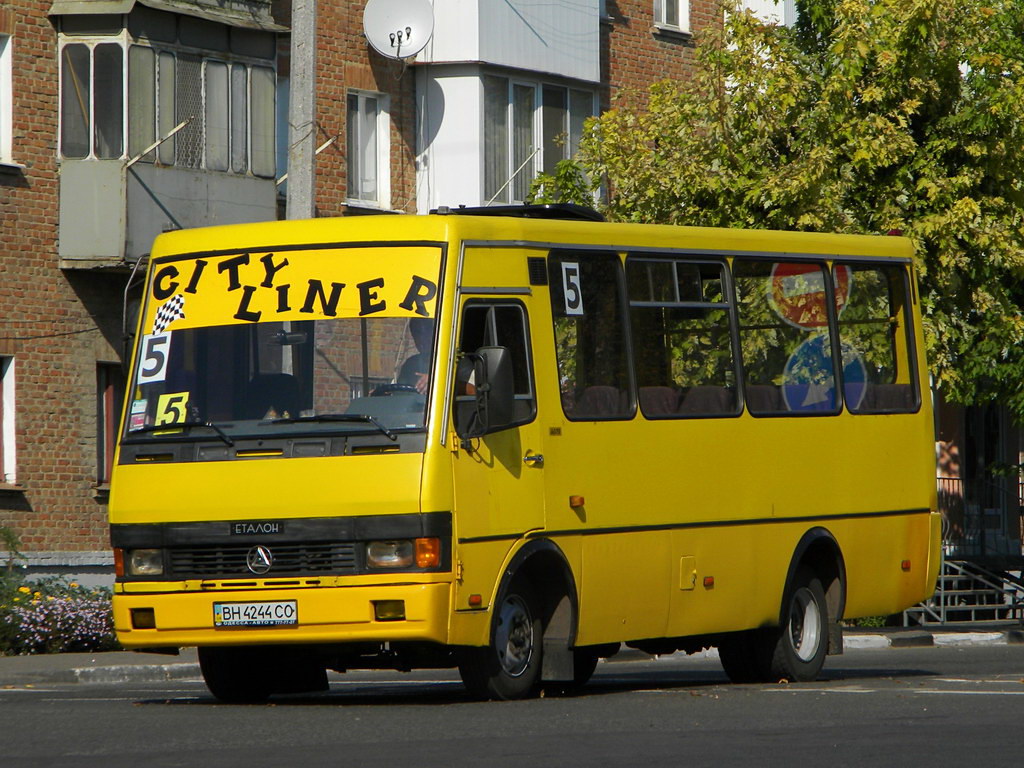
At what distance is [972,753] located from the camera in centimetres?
985

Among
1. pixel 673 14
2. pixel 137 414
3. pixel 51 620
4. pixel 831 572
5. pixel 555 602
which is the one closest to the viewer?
pixel 137 414

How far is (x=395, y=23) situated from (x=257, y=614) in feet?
58.0

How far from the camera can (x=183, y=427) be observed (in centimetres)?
1294

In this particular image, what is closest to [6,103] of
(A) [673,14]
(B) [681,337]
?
(B) [681,337]

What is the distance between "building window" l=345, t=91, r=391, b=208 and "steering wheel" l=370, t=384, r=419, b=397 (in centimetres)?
1718

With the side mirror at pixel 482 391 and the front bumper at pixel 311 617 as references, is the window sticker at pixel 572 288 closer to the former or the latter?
the side mirror at pixel 482 391

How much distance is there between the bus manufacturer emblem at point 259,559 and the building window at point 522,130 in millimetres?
17822

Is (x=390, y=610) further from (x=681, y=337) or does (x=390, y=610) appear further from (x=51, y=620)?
(x=51, y=620)

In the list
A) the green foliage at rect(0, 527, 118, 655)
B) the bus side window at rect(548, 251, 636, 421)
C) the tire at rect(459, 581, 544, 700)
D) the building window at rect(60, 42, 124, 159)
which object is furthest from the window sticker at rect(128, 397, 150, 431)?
the building window at rect(60, 42, 124, 159)

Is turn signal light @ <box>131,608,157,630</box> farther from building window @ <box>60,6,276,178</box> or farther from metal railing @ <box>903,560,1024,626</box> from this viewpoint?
metal railing @ <box>903,560,1024,626</box>

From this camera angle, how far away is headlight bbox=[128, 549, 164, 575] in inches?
504

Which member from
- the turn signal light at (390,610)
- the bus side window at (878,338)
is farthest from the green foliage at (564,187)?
the turn signal light at (390,610)

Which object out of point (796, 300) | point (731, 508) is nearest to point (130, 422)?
point (731, 508)

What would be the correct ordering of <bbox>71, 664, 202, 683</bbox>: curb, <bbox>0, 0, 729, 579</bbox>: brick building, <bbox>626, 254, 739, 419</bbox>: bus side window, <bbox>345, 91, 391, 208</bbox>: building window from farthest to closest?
<bbox>345, 91, 391, 208</bbox>: building window → <bbox>0, 0, 729, 579</bbox>: brick building → <bbox>71, 664, 202, 683</bbox>: curb → <bbox>626, 254, 739, 419</bbox>: bus side window
